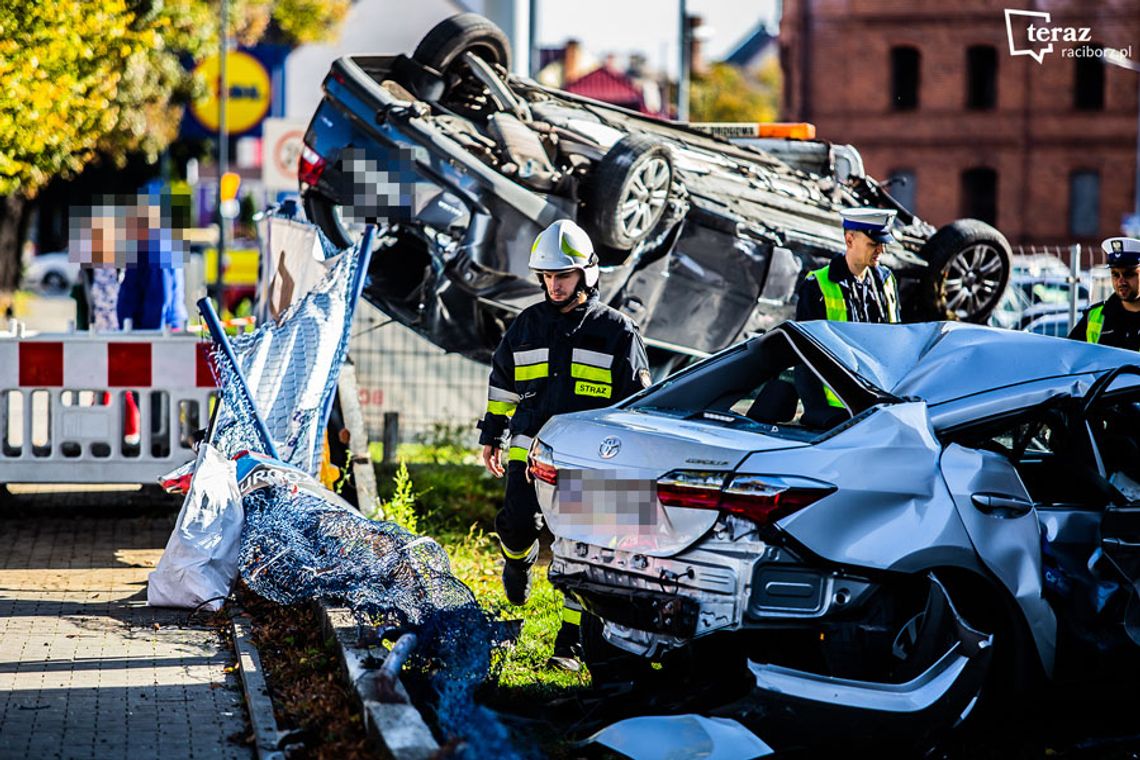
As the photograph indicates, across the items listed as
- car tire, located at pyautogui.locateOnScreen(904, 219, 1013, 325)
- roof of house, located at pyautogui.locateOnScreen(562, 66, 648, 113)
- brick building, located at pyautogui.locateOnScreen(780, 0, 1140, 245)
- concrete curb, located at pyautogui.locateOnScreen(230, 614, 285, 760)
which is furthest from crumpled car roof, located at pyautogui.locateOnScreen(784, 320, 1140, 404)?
roof of house, located at pyautogui.locateOnScreen(562, 66, 648, 113)

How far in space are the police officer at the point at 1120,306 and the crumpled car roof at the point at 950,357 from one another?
2.64 metres

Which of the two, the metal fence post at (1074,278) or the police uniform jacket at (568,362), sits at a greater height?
the metal fence post at (1074,278)

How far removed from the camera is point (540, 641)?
6938 mm

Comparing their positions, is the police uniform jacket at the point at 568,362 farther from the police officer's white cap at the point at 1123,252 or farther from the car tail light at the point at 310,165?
the car tail light at the point at 310,165

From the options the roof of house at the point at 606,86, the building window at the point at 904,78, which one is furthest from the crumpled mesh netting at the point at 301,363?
the roof of house at the point at 606,86

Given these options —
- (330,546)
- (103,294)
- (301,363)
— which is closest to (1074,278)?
(301,363)

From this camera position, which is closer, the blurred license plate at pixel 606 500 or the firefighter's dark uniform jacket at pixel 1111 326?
the blurred license plate at pixel 606 500

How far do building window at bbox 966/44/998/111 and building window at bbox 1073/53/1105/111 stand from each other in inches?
98.1

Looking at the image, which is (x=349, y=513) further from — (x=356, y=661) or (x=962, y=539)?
(x=962, y=539)

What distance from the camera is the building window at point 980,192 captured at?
175 feet

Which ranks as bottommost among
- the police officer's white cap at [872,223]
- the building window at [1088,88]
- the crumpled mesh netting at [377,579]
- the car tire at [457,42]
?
the crumpled mesh netting at [377,579]

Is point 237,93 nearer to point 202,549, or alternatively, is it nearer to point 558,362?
point 202,549

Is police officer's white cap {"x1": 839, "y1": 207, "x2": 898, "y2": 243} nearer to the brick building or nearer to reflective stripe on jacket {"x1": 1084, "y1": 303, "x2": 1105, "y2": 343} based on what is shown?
reflective stripe on jacket {"x1": 1084, "y1": 303, "x2": 1105, "y2": 343}

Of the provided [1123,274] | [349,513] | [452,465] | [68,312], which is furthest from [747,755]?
[68,312]
